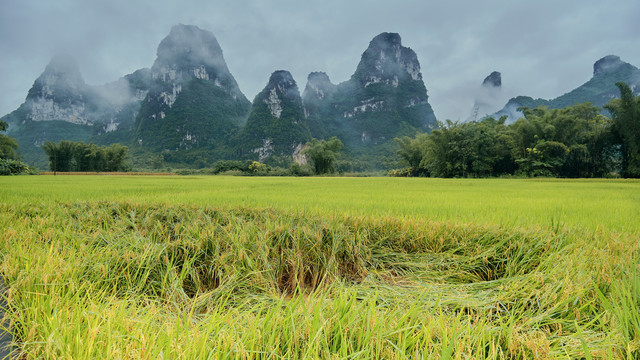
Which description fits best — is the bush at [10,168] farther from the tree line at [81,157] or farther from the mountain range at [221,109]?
the mountain range at [221,109]

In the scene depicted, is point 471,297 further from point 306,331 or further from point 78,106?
point 78,106

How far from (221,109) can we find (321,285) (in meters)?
103

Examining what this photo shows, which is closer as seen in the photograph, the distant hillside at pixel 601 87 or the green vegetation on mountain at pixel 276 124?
the distant hillside at pixel 601 87

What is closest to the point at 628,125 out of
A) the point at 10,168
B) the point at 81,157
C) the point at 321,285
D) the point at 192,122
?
the point at 321,285

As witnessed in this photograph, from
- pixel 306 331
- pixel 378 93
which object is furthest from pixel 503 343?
pixel 378 93

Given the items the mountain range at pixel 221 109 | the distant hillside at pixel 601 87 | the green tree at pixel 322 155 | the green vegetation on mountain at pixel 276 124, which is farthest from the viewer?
the mountain range at pixel 221 109

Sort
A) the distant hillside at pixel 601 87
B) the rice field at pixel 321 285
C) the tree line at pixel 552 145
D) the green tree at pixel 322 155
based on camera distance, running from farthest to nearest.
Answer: the distant hillside at pixel 601 87
the green tree at pixel 322 155
the tree line at pixel 552 145
the rice field at pixel 321 285

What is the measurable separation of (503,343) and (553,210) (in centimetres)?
237

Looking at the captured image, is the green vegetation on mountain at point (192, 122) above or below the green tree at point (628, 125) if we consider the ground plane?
above

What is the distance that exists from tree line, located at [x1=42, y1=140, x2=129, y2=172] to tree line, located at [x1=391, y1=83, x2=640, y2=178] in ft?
144

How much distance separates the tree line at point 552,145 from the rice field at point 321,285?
60.7ft

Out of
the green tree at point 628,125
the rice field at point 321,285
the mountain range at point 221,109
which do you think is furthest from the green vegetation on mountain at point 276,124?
the rice field at point 321,285

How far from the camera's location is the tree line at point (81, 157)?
36500mm

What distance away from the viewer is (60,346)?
0.56 metres
